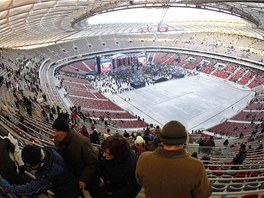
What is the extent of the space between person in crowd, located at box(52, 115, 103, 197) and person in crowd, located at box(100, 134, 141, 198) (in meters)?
0.23

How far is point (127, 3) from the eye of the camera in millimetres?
34938

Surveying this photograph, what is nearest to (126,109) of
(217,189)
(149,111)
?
(149,111)

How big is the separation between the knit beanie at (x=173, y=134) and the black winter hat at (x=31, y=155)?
140 centimetres

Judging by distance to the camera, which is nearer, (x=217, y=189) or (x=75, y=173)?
(x=75, y=173)

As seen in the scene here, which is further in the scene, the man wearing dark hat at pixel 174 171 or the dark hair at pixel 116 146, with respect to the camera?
the dark hair at pixel 116 146

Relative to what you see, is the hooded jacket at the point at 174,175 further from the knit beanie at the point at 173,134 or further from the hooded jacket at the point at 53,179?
the hooded jacket at the point at 53,179

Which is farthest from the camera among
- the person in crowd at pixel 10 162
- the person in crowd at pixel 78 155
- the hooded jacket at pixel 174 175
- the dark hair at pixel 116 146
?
the person in crowd at pixel 10 162

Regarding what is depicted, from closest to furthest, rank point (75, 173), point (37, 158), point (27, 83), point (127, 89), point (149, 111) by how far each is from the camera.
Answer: point (37, 158) → point (75, 173) → point (27, 83) → point (149, 111) → point (127, 89)

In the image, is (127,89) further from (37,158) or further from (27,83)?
(37,158)

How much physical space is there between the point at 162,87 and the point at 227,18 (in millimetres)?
17507

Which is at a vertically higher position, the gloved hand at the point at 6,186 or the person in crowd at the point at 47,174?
the person in crowd at the point at 47,174

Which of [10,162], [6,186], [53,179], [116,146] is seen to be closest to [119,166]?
[116,146]

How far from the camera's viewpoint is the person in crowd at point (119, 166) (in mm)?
2844

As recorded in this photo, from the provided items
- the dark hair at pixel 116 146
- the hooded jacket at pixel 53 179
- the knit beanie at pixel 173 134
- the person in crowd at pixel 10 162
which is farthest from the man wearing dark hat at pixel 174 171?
the person in crowd at pixel 10 162
